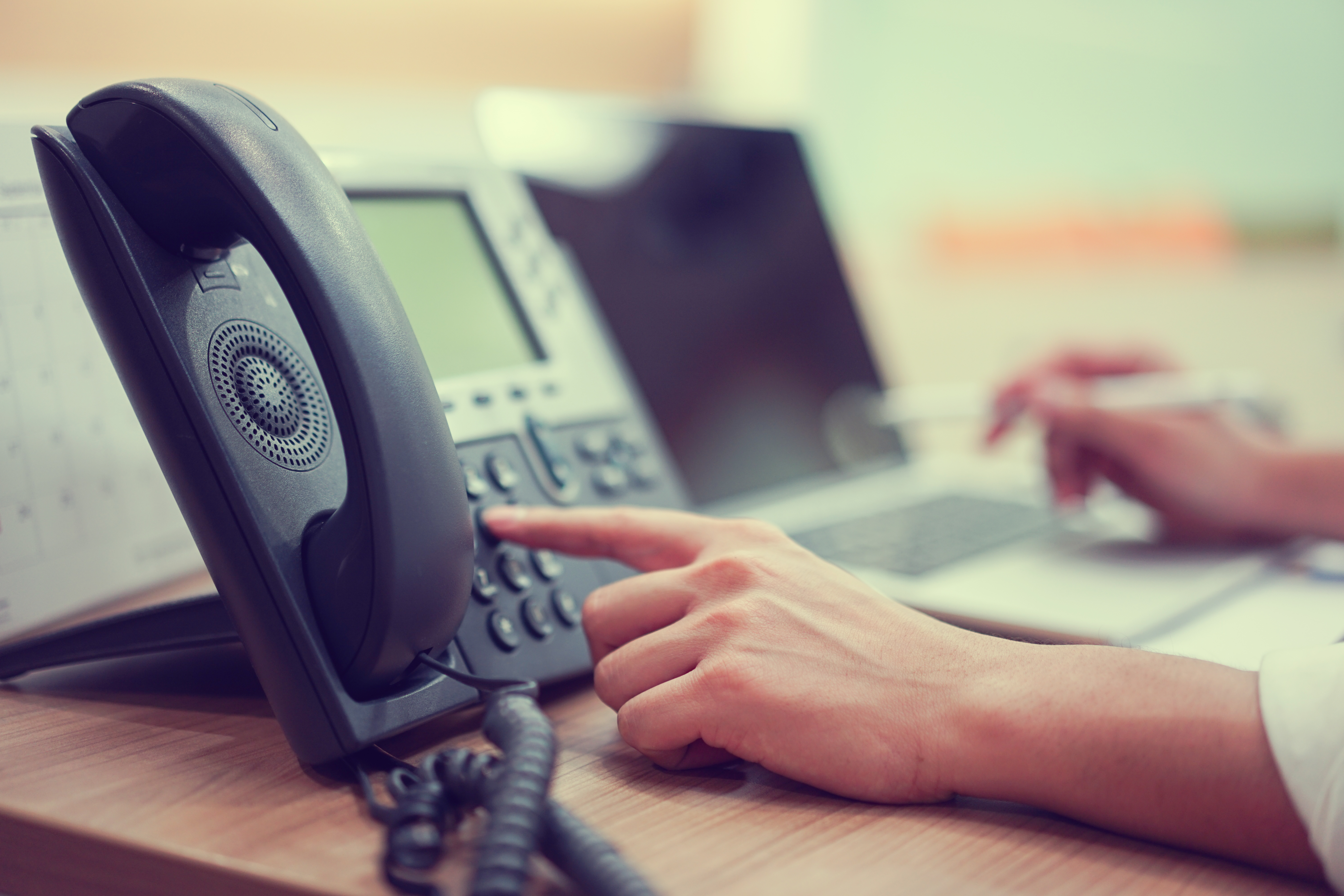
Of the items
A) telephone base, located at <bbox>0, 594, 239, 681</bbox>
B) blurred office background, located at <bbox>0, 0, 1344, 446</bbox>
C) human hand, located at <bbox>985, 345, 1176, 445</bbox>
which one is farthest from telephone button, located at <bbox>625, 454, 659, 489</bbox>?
blurred office background, located at <bbox>0, 0, 1344, 446</bbox>

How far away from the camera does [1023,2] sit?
6.81ft

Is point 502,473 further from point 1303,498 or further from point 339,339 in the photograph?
point 1303,498

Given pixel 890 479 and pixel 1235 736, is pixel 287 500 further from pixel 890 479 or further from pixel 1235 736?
pixel 890 479

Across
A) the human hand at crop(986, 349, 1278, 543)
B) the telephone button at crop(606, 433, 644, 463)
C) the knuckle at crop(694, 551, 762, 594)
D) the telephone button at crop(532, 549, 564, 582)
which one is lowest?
the human hand at crop(986, 349, 1278, 543)

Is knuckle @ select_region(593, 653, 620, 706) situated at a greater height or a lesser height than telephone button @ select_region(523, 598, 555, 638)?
lesser

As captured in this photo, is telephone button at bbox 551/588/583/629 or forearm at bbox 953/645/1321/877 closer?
forearm at bbox 953/645/1321/877

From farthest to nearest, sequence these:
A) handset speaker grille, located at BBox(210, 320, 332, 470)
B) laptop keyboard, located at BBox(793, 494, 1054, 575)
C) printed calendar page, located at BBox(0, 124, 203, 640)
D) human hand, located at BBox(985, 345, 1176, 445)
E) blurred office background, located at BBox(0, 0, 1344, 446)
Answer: blurred office background, located at BBox(0, 0, 1344, 446)
human hand, located at BBox(985, 345, 1176, 445)
laptop keyboard, located at BBox(793, 494, 1054, 575)
printed calendar page, located at BBox(0, 124, 203, 640)
handset speaker grille, located at BBox(210, 320, 332, 470)

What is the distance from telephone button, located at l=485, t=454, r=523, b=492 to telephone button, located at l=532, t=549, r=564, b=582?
0.11ft

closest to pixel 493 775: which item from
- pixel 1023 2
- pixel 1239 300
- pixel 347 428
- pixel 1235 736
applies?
pixel 347 428

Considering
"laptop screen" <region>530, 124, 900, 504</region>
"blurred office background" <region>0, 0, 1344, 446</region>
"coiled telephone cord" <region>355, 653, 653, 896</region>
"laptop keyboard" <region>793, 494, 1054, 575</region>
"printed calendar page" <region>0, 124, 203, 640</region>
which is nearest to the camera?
"coiled telephone cord" <region>355, 653, 653, 896</region>

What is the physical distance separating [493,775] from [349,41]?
741 mm

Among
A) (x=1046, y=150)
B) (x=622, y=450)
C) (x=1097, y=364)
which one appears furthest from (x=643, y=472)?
(x=1046, y=150)

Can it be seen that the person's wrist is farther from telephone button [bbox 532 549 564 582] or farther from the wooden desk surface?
telephone button [bbox 532 549 564 582]

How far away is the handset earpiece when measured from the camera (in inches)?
12.6
